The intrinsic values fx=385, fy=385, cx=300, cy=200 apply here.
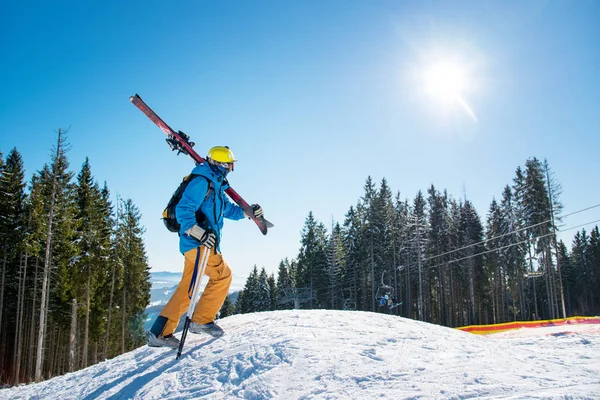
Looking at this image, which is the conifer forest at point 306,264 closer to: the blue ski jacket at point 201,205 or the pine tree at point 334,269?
the pine tree at point 334,269

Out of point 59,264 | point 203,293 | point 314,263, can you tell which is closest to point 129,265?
point 59,264

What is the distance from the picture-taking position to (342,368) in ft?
11.9

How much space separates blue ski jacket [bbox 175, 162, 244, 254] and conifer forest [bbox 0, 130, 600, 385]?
16.5m

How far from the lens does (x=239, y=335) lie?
5.35 meters

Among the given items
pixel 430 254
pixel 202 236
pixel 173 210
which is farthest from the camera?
pixel 430 254

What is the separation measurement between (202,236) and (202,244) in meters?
0.16

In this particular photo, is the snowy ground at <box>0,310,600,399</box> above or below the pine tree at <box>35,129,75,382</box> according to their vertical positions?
below

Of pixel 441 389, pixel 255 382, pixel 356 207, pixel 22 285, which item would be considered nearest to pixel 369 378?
pixel 441 389

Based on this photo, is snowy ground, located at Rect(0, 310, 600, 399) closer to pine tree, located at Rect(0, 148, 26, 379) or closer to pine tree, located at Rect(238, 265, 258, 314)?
pine tree, located at Rect(0, 148, 26, 379)

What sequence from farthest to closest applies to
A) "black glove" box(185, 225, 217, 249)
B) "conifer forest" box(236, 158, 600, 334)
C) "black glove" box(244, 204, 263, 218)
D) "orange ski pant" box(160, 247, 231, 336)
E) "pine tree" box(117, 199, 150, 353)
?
1. "conifer forest" box(236, 158, 600, 334)
2. "pine tree" box(117, 199, 150, 353)
3. "black glove" box(244, 204, 263, 218)
4. "orange ski pant" box(160, 247, 231, 336)
5. "black glove" box(185, 225, 217, 249)

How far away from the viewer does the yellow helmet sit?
545 cm

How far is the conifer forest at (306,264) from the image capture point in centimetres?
2333

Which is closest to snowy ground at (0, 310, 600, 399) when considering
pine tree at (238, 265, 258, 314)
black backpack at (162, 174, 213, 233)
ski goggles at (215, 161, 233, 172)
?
black backpack at (162, 174, 213, 233)

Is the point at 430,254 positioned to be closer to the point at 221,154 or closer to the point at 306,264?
the point at 306,264
